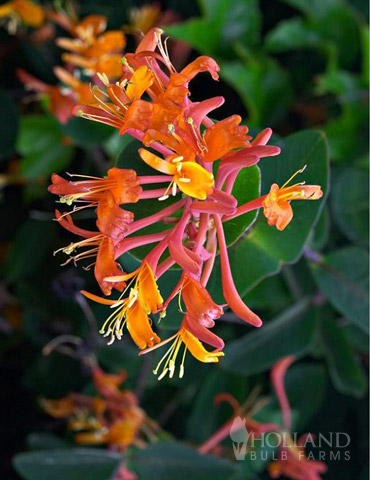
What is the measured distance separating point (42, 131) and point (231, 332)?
1.32ft

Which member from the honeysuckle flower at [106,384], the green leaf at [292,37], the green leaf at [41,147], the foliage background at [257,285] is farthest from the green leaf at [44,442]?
the green leaf at [292,37]

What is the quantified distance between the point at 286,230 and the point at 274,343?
0.78ft

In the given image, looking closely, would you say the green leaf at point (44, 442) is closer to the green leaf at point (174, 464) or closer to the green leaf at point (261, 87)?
the green leaf at point (174, 464)

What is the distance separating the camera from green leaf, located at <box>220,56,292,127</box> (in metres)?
0.79

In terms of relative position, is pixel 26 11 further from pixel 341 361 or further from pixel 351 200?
pixel 341 361

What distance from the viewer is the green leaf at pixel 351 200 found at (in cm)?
78

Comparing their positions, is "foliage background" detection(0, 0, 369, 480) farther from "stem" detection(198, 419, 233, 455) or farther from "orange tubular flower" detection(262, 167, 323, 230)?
"orange tubular flower" detection(262, 167, 323, 230)

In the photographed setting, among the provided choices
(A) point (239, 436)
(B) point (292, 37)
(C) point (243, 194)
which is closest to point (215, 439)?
(A) point (239, 436)

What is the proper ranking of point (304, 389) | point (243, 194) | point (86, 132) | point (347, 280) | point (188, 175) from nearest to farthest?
point (188, 175)
point (243, 194)
point (347, 280)
point (86, 132)
point (304, 389)

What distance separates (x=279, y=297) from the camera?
770 mm

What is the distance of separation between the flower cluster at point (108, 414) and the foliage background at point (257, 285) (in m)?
0.03

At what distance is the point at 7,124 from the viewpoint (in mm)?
839

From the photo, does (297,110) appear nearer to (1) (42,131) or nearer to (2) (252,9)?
(2) (252,9)

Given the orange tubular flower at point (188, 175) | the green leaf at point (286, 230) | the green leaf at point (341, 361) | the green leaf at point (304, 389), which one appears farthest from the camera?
the green leaf at point (304, 389)
